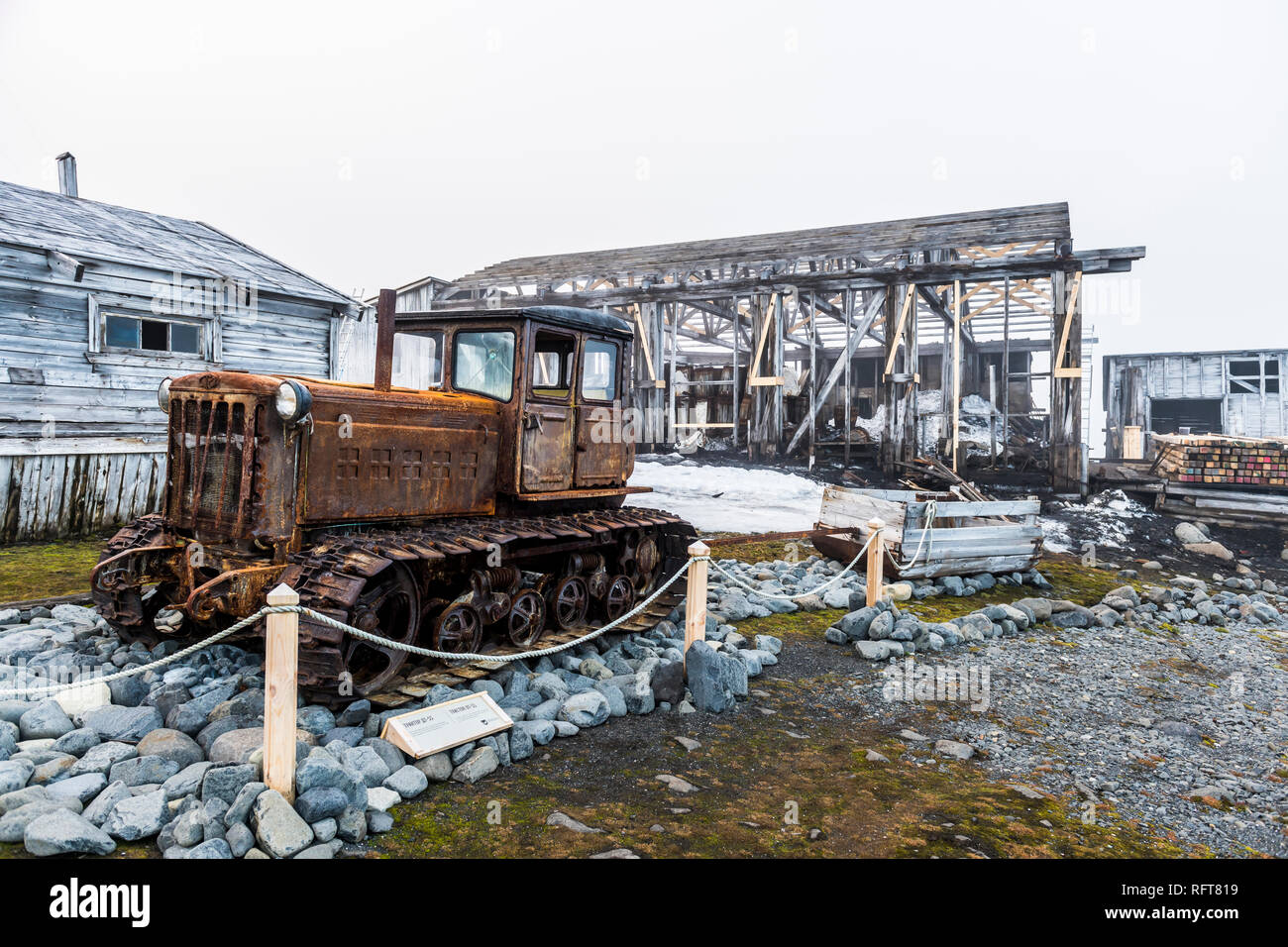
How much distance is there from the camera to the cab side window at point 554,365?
6.43 meters

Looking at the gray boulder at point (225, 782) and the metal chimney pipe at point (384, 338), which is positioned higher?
the metal chimney pipe at point (384, 338)

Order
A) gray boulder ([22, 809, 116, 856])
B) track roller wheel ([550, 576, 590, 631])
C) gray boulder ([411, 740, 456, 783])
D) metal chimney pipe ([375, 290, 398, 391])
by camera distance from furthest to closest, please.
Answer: track roller wheel ([550, 576, 590, 631]) → metal chimney pipe ([375, 290, 398, 391]) → gray boulder ([411, 740, 456, 783]) → gray boulder ([22, 809, 116, 856])

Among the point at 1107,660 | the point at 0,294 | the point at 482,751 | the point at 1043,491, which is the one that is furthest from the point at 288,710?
the point at 1043,491

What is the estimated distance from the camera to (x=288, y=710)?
3498 millimetres

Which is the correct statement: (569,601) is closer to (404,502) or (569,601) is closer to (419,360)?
(404,502)

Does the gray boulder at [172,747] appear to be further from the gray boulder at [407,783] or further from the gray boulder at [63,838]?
the gray boulder at [407,783]

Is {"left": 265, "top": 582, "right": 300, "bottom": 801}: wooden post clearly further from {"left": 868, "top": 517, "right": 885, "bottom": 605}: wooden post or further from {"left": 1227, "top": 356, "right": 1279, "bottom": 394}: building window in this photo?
{"left": 1227, "top": 356, "right": 1279, "bottom": 394}: building window

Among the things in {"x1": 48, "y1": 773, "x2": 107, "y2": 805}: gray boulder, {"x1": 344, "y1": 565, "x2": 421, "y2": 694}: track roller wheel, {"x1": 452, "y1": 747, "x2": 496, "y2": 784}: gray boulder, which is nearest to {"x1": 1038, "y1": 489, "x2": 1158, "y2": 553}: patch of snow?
{"x1": 344, "y1": 565, "x2": 421, "y2": 694}: track roller wheel

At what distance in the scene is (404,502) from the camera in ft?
18.2

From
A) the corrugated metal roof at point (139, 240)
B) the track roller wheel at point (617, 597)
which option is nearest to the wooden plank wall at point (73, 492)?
the corrugated metal roof at point (139, 240)

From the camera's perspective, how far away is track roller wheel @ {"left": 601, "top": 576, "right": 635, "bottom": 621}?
22.3 ft

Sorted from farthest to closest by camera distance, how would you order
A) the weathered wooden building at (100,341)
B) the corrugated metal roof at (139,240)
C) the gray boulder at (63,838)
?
the corrugated metal roof at (139,240)
the weathered wooden building at (100,341)
the gray boulder at (63,838)

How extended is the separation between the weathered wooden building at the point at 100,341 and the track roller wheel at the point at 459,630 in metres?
8.25

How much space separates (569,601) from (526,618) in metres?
0.55
